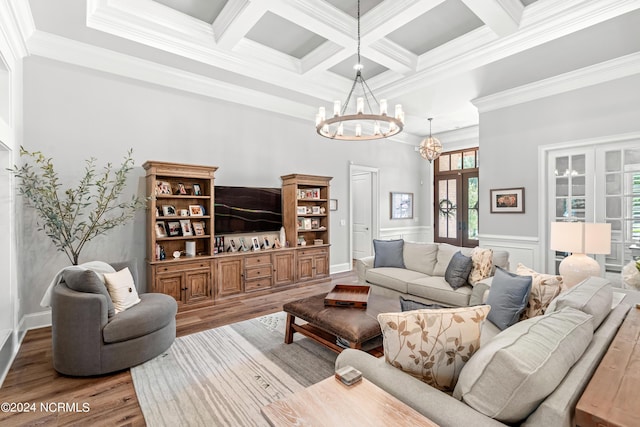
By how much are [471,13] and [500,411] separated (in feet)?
12.9

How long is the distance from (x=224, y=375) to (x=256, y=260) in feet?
7.94

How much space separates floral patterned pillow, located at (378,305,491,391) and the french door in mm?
7055

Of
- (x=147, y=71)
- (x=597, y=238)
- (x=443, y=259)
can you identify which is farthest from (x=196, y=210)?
(x=597, y=238)

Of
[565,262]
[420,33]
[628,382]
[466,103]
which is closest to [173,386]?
[628,382]

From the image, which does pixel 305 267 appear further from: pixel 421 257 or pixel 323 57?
pixel 323 57

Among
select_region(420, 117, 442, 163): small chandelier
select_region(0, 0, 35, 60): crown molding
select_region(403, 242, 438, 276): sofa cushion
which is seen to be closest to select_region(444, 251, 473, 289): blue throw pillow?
select_region(403, 242, 438, 276): sofa cushion

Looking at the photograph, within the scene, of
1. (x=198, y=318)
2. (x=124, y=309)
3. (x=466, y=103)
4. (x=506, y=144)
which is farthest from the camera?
(x=466, y=103)

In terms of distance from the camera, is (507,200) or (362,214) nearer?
(507,200)

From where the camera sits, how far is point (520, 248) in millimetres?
5074

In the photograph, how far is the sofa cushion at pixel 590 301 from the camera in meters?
1.68

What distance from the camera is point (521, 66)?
419cm

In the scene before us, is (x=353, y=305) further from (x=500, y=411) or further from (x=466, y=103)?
(x=466, y=103)

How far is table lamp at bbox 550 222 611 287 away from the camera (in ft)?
9.73

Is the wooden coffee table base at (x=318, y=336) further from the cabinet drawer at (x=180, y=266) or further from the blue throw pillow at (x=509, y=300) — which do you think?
the cabinet drawer at (x=180, y=266)
